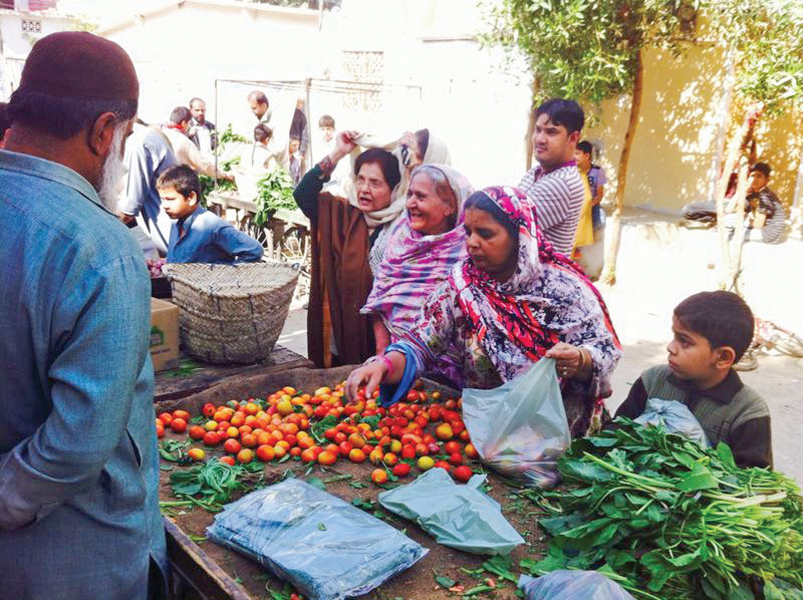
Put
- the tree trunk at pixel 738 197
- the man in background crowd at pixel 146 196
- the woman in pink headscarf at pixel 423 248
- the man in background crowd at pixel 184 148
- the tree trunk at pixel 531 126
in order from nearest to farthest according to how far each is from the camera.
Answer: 1. the woman in pink headscarf at pixel 423 248
2. the man in background crowd at pixel 146 196
3. the tree trunk at pixel 738 197
4. the man in background crowd at pixel 184 148
5. the tree trunk at pixel 531 126

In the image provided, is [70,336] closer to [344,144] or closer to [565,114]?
[344,144]

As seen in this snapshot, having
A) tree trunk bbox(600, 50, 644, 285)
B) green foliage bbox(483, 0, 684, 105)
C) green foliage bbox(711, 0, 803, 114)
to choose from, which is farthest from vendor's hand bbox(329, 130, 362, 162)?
tree trunk bbox(600, 50, 644, 285)

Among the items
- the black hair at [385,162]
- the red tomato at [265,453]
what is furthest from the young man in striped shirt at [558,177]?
the red tomato at [265,453]

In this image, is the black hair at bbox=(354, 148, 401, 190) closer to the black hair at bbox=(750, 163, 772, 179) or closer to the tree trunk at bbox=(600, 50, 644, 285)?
the tree trunk at bbox=(600, 50, 644, 285)

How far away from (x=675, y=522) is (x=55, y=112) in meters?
1.65

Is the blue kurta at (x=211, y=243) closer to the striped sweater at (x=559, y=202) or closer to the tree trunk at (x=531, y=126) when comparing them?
the striped sweater at (x=559, y=202)

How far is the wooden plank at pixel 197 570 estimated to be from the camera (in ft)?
4.88

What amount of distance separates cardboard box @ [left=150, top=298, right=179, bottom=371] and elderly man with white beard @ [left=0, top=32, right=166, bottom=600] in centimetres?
157

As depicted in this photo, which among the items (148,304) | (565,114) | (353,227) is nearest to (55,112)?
→ (148,304)

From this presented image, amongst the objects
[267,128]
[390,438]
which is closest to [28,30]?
[267,128]

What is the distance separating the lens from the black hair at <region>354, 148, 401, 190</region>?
11.6 ft

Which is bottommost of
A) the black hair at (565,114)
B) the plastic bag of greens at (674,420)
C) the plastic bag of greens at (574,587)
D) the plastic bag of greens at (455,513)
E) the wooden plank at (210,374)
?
the wooden plank at (210,374)

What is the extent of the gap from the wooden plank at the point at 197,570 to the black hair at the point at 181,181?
2.43 metres

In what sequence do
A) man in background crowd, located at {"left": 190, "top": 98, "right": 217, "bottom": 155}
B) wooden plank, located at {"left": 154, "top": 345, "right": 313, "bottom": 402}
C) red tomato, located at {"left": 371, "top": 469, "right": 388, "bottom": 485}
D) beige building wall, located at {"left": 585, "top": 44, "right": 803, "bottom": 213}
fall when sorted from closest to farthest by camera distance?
red tomato, located at {"left": 371, "top": 469, "right": 388, "bottom": 485} < wooden plank, located at {"left": 154, "top": 345, "right": 313, "bottom": 402} < beige building wall, located at {"left": 585, "top": 44, "right": 803, "bottom": 213} < man in background crowd, located at {"left": 190, "top": 98, "right": 217, "bottom": 155}
